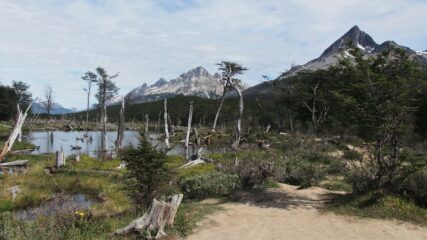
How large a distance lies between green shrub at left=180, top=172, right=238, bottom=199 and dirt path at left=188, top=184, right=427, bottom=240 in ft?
6.10

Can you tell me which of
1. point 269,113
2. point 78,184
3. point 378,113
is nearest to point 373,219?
point 378,113

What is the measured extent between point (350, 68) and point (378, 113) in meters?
2.05

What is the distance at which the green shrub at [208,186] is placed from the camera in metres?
16.2

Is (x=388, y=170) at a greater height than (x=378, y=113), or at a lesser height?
lesser

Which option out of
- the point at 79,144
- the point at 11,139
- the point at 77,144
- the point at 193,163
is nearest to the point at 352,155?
the point at 193,163

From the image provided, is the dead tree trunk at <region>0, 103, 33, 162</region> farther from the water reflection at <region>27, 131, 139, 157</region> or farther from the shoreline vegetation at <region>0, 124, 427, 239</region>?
the water reflection at <region>27, 131, 139, 157</region>

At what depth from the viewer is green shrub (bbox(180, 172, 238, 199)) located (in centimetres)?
1617

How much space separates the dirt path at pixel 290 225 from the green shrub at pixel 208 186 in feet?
6.10

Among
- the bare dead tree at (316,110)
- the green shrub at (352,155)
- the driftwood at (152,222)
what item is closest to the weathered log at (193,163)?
the green shrub at (352,155)

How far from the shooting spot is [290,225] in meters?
11.8

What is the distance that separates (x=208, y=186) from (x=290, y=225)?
505 centimetres

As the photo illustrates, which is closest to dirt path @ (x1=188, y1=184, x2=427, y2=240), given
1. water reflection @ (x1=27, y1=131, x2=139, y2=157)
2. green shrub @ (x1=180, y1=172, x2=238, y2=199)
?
green shrub @ (x1=180, y1=172, x2=238, y2=199)

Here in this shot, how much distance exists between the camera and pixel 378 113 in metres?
13.9

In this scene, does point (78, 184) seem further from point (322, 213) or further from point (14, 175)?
point (322, 213)
